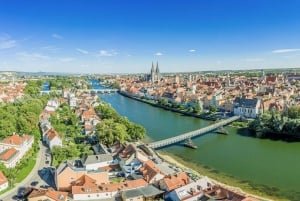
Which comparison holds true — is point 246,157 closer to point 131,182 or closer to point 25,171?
point 131,182

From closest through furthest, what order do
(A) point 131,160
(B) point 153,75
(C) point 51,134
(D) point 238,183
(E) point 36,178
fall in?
(E) point 36,178
(D) point 238,183
(A) point 131,160
(C) point 51,134
(B) point 153,75

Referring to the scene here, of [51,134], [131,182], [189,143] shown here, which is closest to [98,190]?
[131,182]

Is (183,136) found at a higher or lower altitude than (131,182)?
higher

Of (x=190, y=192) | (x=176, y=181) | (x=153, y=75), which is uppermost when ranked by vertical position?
(x=153, y=75)

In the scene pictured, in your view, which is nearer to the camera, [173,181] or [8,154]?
[173,181]

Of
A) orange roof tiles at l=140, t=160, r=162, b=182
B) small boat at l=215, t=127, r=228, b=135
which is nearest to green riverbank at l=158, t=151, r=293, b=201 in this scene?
orange roof tiles at l=140, t=160, r=162, b=182

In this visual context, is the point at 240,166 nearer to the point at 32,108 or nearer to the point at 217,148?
the point at 217,148

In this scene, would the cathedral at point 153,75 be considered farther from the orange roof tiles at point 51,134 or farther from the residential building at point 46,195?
the residential building at point 46,195
